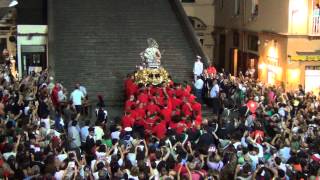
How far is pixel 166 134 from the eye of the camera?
60.7 feet

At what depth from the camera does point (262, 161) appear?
1398cm

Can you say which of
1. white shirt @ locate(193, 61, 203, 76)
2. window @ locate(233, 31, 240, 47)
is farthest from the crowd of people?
window @ locate(233, 31, 240, 47)

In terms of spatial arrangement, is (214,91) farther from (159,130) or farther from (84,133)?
(84,133)

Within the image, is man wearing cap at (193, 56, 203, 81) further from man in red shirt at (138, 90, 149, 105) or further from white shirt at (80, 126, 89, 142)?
white shirt at (80, 126, 89, 142)

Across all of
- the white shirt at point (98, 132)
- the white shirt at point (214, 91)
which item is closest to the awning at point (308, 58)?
the white shirt at point (214, 91)

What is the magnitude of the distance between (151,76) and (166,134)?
5.62 m

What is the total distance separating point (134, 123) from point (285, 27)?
44.5ft

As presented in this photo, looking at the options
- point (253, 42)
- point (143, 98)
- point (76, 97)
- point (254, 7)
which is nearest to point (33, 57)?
point (76, 97)

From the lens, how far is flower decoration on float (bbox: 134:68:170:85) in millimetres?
23594

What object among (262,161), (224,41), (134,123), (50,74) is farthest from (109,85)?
(224,41)

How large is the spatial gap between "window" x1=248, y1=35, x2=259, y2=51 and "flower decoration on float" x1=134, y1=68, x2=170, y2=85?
13.5 metres

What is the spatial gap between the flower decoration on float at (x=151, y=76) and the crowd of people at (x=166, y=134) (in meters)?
0.42

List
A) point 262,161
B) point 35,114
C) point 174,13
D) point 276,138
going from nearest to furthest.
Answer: point 262,161 < point 276,138 < point 35,114 < point 174,13

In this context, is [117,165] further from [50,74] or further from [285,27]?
[285,27]
